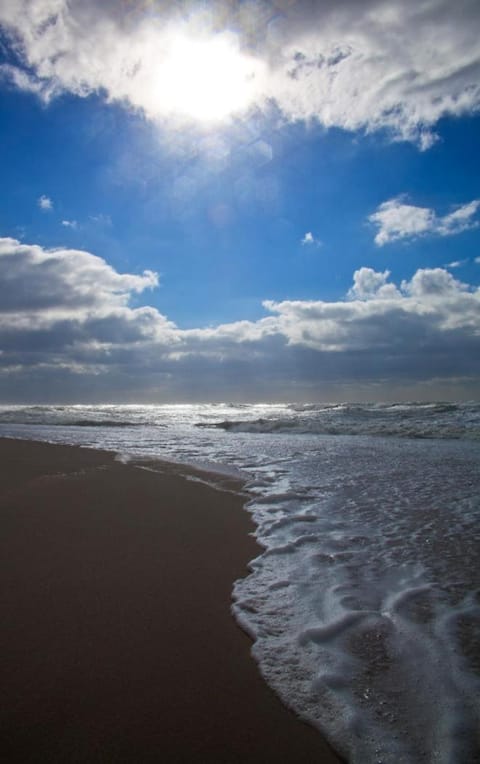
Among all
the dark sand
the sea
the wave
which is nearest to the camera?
the dark sand

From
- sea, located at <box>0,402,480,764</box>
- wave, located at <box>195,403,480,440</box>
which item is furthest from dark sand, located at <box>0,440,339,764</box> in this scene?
wave, located at <box>195,403,480,440</box>

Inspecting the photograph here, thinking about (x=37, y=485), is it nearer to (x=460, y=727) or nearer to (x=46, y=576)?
(x=46, y=576)

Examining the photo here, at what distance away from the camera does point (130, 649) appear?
2.29 m

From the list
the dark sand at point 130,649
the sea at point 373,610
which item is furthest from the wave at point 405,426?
the dark sand at point 130,649

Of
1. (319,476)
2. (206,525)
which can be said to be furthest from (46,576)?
(319,476)

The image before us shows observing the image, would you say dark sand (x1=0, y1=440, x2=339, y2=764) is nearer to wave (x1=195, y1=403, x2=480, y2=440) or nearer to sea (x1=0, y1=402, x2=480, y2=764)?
A: sea (x1=0, y1=402, x2=480, y2=764)

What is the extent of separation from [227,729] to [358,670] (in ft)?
2.43

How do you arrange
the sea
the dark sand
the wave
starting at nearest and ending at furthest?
1. the dark sand
2. the sea
3. the wave

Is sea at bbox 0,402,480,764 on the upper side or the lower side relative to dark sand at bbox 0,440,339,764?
lower

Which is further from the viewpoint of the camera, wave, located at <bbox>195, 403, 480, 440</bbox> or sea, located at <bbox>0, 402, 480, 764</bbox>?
wave, located at <bbox>195, 403, 480, 440</bbox>

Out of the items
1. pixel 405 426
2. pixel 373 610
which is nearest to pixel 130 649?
pixel 373 610

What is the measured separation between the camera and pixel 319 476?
741 cm

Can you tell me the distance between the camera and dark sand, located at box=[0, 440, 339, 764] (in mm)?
1706

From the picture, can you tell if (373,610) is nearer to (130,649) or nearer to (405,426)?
(130,649)
